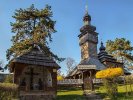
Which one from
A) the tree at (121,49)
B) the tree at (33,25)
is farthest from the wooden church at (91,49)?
the tree at (33,25)

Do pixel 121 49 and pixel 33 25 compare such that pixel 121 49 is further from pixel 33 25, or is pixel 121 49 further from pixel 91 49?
pixel 33 25

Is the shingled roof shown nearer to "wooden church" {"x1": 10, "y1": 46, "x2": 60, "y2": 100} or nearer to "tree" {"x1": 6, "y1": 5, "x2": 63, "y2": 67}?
"wooden church" {"x1": 10, "y1": 46, "x2": 60, "y2": 100}

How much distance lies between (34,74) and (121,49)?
32349mm

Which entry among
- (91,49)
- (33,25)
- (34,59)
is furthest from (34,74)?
(91,49)

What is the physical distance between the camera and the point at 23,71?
2984cm

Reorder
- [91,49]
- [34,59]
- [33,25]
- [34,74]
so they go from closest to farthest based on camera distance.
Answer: [34,59]
[34,74]
[33,25]
[91,49]

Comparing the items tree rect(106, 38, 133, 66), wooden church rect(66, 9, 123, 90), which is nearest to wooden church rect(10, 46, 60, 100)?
wooden church rect(66, 9, 123, 90)

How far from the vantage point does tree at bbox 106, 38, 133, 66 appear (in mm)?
58812

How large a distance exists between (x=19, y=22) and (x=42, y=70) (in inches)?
487

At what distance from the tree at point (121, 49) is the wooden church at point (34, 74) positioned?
30887mm

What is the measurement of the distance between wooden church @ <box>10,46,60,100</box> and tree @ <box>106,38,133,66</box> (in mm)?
30887

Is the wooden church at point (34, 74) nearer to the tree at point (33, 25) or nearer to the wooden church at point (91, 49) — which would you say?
the tree at point (33, 25)

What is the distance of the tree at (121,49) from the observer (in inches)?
2315

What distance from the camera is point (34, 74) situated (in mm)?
31094
